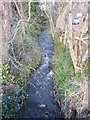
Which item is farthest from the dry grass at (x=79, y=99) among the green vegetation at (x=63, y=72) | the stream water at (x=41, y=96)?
the stream water at (x=41, y=96)

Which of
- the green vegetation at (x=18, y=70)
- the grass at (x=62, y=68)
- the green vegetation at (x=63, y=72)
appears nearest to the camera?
the green vegetation at (x=18, y=70)

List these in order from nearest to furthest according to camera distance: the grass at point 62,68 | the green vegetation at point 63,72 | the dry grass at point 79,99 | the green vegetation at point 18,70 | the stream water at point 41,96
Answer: the dry grass at point 79,99 < the green vegetation at point 18,70 < the green vegetation at point 63,72 < the stream water at point 41,96 < the grass at point 62,68

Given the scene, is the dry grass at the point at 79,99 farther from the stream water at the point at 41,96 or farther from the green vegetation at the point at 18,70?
the green vegetation at the point at 18,70

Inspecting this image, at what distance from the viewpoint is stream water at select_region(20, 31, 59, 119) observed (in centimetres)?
1009

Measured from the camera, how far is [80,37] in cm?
1003

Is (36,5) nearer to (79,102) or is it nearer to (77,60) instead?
(77,60)

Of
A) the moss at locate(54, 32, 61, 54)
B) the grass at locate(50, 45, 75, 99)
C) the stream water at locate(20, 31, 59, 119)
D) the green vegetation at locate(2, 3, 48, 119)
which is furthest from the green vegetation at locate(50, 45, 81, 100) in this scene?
the green vegetation at locate(2, 3, 48, 119)

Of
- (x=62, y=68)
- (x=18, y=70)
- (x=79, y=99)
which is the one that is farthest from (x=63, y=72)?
(x=79, y=99)

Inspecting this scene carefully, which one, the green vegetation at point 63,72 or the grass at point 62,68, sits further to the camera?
the grass at point 62,68

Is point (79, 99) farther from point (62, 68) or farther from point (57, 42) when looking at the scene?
point (57, 42)

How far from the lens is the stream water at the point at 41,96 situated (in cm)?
1009

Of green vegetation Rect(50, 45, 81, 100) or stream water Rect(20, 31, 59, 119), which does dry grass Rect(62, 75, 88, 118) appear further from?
stream water Rect(20, 31, 59, 119)

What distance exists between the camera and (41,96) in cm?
1098

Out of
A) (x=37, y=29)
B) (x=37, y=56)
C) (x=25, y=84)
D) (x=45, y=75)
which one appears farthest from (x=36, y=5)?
(x=25, y=84)
